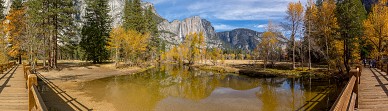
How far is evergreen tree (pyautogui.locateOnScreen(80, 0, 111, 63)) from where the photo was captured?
50.4m

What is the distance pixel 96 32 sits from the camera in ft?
167

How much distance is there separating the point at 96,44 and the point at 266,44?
3631 cm

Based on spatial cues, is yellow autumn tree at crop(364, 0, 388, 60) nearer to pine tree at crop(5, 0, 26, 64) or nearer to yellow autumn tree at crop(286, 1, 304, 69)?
yellow autumn tree at crop(286, 1, 304, 69)

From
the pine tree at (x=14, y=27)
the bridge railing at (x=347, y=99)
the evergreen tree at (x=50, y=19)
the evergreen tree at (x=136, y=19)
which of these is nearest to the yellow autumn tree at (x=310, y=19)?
the bridge railing at (x=347, y=99)

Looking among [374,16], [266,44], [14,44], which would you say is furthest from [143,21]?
[374,16]

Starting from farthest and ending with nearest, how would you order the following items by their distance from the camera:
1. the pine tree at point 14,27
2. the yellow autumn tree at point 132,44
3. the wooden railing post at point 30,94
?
the yellow autumn tree at point 132,44 → the pine tree at point 14,27 → the wooden railing post at point 30,94

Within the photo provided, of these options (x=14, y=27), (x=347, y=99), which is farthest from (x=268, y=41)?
(x=14, y=27)

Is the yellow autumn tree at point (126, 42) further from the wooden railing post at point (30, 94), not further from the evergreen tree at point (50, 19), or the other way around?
the wooden railing post at point (30, 94)

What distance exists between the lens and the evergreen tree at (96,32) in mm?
50375

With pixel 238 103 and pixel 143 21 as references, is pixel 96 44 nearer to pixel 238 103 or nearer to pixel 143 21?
pixel 143 21

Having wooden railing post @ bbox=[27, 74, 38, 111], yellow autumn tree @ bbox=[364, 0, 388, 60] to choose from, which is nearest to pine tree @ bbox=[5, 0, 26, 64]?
wooden railing post @ bbox=[27, 74, 38, 111]

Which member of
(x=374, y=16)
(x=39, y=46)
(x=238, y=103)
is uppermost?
(x=374, y=16)

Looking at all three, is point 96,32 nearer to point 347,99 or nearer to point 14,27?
point 14,27

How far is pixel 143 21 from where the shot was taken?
189 ft
